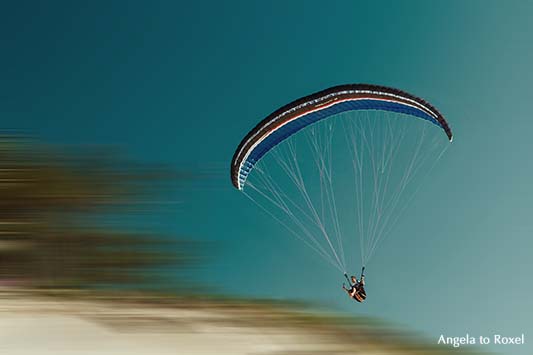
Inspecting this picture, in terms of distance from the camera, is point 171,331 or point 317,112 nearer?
point 171,331

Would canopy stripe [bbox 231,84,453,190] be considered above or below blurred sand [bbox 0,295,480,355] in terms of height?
above

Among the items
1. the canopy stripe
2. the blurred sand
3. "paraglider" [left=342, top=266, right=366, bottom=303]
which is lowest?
the blurred sand

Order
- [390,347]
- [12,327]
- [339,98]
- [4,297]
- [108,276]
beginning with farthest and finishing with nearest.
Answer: [339,98]
[108,276]
[390,347]
[4,297]
[12,327]

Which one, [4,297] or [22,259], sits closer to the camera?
[4,297]

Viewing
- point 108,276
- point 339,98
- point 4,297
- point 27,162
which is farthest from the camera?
point 339,98

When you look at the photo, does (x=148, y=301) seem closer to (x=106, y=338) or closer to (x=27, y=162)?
(x=106, y=338)

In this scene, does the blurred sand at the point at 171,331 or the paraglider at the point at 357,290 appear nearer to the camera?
the blurred sand at the point at 171,331

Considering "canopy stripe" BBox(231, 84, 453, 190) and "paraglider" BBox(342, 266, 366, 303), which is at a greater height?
"canopy stripe" BBox(231, 84, 453, 190)

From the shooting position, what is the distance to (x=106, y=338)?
3814mm

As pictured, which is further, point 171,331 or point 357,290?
point 357,290

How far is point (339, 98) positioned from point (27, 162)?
4325 millimetres

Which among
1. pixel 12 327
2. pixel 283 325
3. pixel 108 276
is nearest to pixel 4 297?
pixel 12 327

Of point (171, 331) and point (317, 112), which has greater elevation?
point (317, 112)

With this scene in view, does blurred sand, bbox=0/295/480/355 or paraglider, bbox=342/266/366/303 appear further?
paraglider, bbox=342/266/366/303
